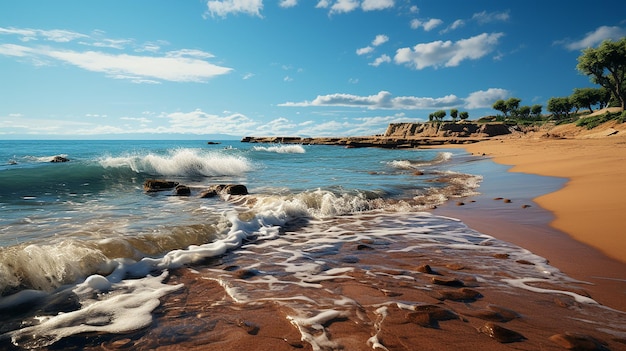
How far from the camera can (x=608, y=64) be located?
42625 mm

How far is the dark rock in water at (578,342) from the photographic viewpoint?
2303 mm

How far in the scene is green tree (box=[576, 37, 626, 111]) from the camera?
41.4m

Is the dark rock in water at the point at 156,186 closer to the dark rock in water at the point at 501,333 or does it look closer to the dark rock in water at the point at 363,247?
the dark rock in water at the point at 363,247

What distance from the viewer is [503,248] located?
476 centimetres

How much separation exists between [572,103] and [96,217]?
89258mm

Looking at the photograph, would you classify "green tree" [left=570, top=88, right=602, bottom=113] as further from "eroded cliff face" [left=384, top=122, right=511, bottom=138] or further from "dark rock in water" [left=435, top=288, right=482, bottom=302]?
"dark rock in water" [left=435, top=288, right=482, bottom=302]

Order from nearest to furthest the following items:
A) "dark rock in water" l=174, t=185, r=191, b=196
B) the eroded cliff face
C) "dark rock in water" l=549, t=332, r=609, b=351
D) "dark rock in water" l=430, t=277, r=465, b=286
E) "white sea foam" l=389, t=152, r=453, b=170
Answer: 1. "dark rock in water" l=549, t=332, r=609, b=351
2. "dark rock in water" l=430, t=277, r=465, b=286
3. "dark rock in water" l=174, t=185, r=191, b=196
4. "white sea foam" l=389, t=152, r=453, b=170
5. the eroded cliff face

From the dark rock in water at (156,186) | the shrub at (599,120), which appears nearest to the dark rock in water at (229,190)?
the dark rock in water at (156,186)

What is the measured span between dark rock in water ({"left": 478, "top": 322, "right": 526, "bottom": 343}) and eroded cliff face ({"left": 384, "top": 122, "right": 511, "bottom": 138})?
251 ft

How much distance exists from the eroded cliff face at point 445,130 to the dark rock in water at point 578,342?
7630 cm

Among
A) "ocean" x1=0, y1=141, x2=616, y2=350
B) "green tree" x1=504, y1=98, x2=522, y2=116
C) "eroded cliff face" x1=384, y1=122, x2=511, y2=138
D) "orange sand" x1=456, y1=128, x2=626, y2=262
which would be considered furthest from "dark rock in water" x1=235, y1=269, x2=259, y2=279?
"green tree" x1=504, y1=98, x2=522, y2=116

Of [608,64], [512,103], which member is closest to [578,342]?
[608,64]

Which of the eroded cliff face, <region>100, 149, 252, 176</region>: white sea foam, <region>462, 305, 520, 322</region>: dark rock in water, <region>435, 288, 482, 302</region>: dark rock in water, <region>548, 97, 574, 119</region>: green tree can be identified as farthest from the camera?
<region>548, 97, 574, 119</region>: green tree

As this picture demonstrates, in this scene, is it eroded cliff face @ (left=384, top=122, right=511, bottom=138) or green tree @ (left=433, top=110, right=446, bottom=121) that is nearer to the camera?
eroded cliff face @ (left=384, top=122, right=511, bottom=138)
